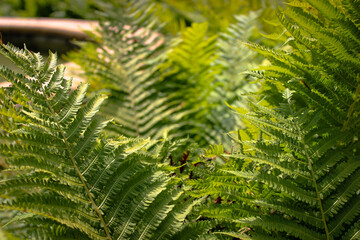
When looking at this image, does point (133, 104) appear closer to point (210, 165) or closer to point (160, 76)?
point (160, 76)

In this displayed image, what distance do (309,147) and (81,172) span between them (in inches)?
14.3

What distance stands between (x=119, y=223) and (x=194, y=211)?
5.2 inches

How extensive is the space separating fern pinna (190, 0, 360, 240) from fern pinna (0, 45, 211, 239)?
0.09 metres

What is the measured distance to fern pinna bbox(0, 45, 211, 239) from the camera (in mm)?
501

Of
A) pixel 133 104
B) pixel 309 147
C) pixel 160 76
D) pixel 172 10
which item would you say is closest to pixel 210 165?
pixel 309 147

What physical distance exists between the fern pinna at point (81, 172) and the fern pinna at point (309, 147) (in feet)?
0.29

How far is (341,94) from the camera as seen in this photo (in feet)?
1.98

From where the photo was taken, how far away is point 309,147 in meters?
0.53

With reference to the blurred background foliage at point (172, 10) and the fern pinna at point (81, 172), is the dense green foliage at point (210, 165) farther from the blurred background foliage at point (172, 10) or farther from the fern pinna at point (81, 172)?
the blurred background foliage at point (172, 10)

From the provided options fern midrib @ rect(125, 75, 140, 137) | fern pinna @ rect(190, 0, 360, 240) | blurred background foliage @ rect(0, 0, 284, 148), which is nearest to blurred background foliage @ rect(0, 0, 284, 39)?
blurred background foliage @ rect(0, 0, 284, 148)

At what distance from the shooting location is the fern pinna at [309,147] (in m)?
→ 0.51

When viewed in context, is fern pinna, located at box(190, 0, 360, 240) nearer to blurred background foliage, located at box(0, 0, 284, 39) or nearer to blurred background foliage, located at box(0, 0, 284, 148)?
blurred background foliage, located at box(0, 0, 284, 148)

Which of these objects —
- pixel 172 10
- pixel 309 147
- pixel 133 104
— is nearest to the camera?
pixel 309 147

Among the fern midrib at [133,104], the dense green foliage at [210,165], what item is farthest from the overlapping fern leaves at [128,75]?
the dense green foliage at [210,165]
